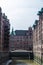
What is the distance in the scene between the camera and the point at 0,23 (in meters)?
62.8

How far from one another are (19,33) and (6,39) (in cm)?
4257

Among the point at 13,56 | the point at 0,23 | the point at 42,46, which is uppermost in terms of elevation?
the point at 0,23

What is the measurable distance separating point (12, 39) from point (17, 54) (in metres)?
32.7

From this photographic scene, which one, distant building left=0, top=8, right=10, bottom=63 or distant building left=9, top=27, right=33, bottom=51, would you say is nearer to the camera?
distant building left=0, top=8, right=10, bottom=63

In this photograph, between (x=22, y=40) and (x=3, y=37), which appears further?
(x=22, y=40)

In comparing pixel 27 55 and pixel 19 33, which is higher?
pixel 19 33

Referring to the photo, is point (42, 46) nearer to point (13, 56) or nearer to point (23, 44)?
point (13, 56)

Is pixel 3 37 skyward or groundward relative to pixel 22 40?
skyward

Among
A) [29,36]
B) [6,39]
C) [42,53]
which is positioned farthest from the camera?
[29,36]

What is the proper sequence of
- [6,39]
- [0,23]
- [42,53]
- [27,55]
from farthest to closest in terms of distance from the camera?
1. [27,55]
2. [6,39]
3. [0,23]
4. [42,53]

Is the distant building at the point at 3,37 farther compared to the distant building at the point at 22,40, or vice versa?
the distant building at the point at 22,40

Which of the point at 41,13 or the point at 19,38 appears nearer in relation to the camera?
the point at 41,13

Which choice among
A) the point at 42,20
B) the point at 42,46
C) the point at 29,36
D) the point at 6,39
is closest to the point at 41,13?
the point at 42,20

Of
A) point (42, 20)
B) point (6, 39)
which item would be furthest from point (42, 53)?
point (6, 39)
